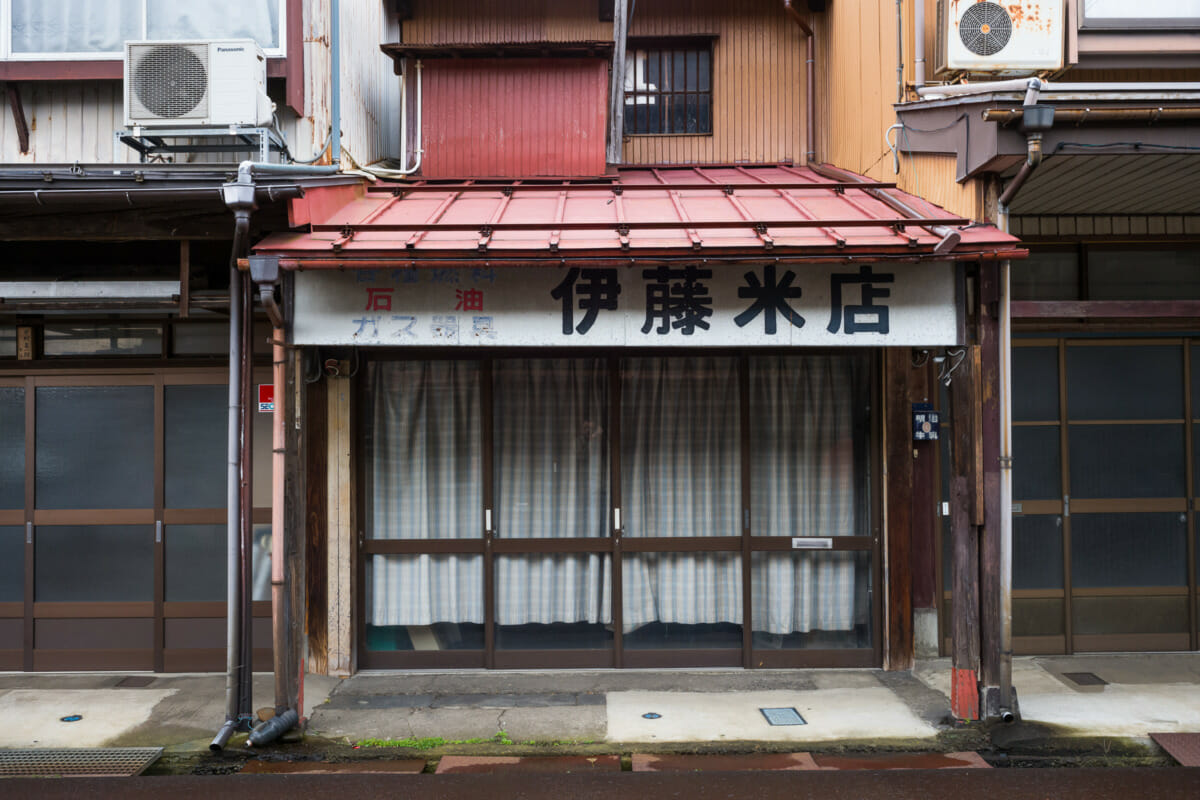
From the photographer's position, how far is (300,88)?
313 inches

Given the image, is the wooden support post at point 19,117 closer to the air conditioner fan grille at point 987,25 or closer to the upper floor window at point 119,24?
the upper floor window at point 119,24

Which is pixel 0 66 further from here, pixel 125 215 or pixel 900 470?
pixel 900 470

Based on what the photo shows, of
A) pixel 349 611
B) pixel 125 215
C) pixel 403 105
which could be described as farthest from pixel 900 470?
pixel 125 215

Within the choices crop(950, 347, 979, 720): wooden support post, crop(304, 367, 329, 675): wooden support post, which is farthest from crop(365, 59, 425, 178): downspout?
crop(950, 347, 979, 720): wooden support post

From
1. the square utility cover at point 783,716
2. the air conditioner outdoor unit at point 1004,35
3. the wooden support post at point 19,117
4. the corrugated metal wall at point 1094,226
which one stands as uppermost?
the air conditioner outdoor unit at point 1004,35

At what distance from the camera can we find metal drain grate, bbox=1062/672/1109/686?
303 inches

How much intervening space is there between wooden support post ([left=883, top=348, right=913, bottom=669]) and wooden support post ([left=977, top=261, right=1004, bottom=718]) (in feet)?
4.55

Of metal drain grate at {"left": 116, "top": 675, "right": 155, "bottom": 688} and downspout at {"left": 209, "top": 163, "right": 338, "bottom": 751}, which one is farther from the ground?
downspout at {"left": 209, "top": 163, "right": 338, "bottom": 751}

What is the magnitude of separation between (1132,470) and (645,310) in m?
5.92

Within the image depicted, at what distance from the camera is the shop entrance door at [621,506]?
831 cm

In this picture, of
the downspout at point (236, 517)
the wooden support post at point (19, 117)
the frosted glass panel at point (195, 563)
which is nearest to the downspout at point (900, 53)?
the downspout at point (236, 517)

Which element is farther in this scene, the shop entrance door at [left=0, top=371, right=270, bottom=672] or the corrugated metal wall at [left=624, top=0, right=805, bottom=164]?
the corrugated metal wall at [left=624, top=0, right=805, bottom=164]

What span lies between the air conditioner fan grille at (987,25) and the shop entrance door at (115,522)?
775cm

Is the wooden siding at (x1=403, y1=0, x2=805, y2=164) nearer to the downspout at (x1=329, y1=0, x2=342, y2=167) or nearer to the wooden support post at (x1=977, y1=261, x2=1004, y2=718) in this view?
the downspout at (x1=329, y1=0, x2=342, y2=167)
